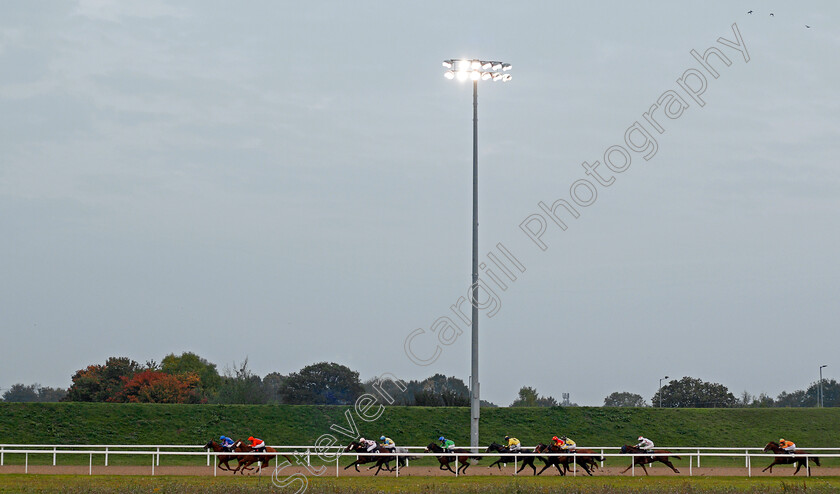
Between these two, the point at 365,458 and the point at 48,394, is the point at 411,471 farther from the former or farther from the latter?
the point at 48,394

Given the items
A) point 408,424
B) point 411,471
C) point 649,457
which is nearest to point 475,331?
point 411,471

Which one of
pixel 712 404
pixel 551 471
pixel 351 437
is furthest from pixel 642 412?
pixel 712 404

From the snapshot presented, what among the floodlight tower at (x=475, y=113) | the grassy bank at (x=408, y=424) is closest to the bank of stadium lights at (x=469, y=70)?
the floodlight tower at (x=475, y=113)

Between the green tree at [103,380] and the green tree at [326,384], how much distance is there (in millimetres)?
23433

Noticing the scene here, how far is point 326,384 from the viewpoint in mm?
89062

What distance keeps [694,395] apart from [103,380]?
138 ft

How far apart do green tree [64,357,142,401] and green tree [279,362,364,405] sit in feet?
76.9

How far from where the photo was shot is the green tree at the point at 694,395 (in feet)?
229

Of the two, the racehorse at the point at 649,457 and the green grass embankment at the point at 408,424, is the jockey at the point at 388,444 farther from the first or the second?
the green grass embankment at the point at 408,424

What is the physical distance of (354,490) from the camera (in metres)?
19.2

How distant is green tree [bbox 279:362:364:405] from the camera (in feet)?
282

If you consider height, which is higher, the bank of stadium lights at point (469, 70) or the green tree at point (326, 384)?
A: the bank of stadium lights at point (469, 70)

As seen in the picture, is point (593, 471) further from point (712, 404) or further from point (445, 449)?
point (712, 404)

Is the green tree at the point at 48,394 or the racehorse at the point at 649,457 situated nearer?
the racehorse at the point at 649,457
